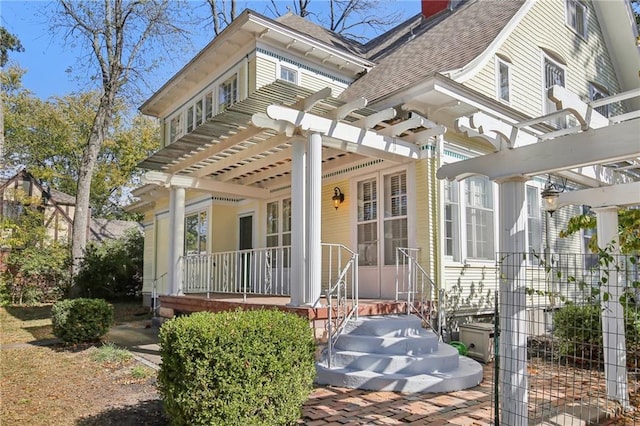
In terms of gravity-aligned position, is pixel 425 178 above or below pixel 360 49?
below

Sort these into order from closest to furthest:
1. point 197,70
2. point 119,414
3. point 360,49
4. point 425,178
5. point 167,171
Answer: point 119,414
point 425,178
point 167,171
point 197,70
point 360,49

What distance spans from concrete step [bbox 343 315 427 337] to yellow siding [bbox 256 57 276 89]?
5.96 metres

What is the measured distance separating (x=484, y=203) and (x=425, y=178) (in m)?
1.69

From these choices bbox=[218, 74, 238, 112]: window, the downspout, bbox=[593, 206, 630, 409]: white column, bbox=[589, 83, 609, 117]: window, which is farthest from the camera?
bbox=[589, 83, 609, 117]: window

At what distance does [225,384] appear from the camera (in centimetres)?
350

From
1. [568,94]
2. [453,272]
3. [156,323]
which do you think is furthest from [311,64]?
[568,94]

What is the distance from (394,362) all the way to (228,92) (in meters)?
8.16

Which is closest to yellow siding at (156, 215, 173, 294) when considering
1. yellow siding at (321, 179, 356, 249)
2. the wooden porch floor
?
the wooden porch floor

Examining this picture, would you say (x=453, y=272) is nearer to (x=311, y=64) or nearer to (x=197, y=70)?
(x=311, y=64)

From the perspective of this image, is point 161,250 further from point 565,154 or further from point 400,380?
point 565,154

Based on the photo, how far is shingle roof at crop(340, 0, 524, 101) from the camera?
28.7ft

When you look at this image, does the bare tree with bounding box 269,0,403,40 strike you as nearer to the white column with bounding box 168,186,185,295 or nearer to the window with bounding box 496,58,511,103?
the window with bounding box 496,58,511,103

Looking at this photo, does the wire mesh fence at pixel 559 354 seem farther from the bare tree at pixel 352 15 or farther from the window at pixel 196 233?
the bare tree at pixel 352 15

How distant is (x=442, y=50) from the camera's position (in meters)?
9.61
